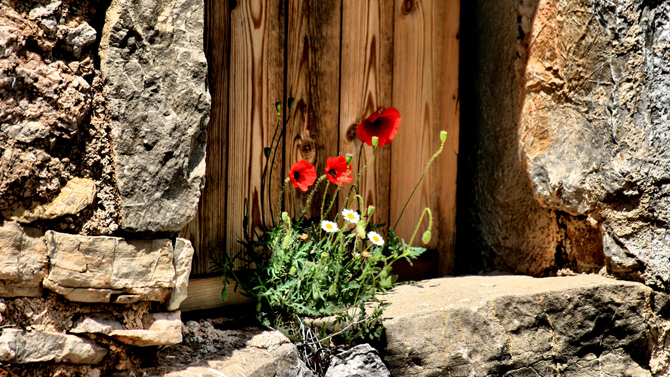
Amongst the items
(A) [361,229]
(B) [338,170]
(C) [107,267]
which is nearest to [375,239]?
(A) [361,229]

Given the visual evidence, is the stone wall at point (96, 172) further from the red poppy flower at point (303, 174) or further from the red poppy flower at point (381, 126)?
the red poppy flower at point (381, 126)

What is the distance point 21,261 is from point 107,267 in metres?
0.19

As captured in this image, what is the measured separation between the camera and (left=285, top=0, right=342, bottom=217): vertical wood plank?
7.09ft

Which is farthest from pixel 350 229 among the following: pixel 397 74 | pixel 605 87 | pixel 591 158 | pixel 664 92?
pixel 664 92

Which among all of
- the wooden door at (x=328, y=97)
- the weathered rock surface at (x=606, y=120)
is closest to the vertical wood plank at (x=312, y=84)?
the wooden door at (x=328, y=97)

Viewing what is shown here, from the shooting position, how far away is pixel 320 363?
182cm

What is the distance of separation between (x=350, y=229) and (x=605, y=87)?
107cm

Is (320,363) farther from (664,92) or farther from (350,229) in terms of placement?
(664,92)

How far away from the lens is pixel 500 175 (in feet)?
7.83

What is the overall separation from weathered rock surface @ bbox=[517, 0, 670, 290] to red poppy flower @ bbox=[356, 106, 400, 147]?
0.52 meters

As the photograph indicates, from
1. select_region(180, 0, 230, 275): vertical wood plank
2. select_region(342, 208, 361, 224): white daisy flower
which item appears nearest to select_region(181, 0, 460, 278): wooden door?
select_region(180, 0, 230, 275): vertical wood plank

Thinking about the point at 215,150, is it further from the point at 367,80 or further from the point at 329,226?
the point at 367,80

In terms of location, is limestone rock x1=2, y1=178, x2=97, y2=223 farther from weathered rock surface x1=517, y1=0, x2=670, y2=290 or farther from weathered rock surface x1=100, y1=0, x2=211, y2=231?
weathered rock surface x1=517, y1=0, x2=670, y2=290

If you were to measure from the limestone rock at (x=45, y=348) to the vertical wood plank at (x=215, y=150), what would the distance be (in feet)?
1.88
